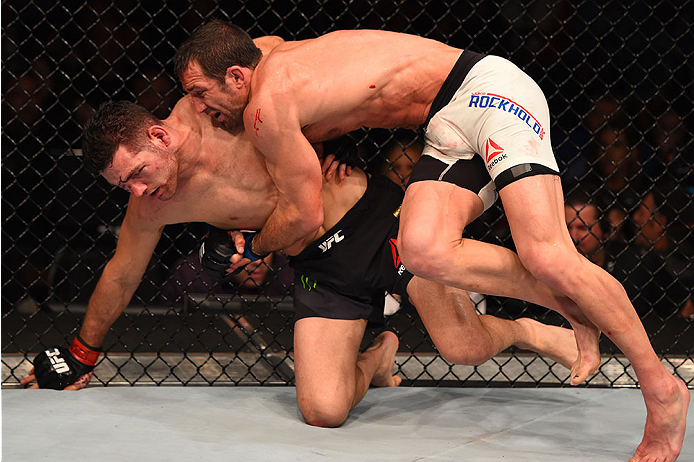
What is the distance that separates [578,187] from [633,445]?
153cm

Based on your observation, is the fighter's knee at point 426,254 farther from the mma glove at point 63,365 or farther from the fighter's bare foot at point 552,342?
the mma glove at point 63,365

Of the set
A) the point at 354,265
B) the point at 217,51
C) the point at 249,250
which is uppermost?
the point at 217,51

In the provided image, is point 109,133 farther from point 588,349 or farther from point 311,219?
point 588,349

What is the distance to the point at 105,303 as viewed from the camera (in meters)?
2.07

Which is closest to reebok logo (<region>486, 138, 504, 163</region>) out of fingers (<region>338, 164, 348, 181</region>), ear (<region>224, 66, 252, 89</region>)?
fingers (<region>338, 164, 348, 181</region>)

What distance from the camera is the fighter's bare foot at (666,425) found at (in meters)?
1.54

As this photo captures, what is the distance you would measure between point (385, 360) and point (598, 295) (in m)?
0.81

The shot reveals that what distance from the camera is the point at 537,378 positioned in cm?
245

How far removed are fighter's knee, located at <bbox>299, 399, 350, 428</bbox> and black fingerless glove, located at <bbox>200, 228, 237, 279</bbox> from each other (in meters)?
0.45

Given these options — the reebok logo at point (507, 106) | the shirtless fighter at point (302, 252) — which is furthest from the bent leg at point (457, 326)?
the reebok logo at point (507, 106)

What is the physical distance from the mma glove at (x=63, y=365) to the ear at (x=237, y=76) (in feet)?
2.93

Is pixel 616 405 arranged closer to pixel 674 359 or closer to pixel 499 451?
pixel 499 451

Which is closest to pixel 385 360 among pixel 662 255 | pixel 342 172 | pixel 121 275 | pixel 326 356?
pixel 326 356

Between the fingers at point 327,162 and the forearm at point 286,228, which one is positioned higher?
the fingers at point 327,162
